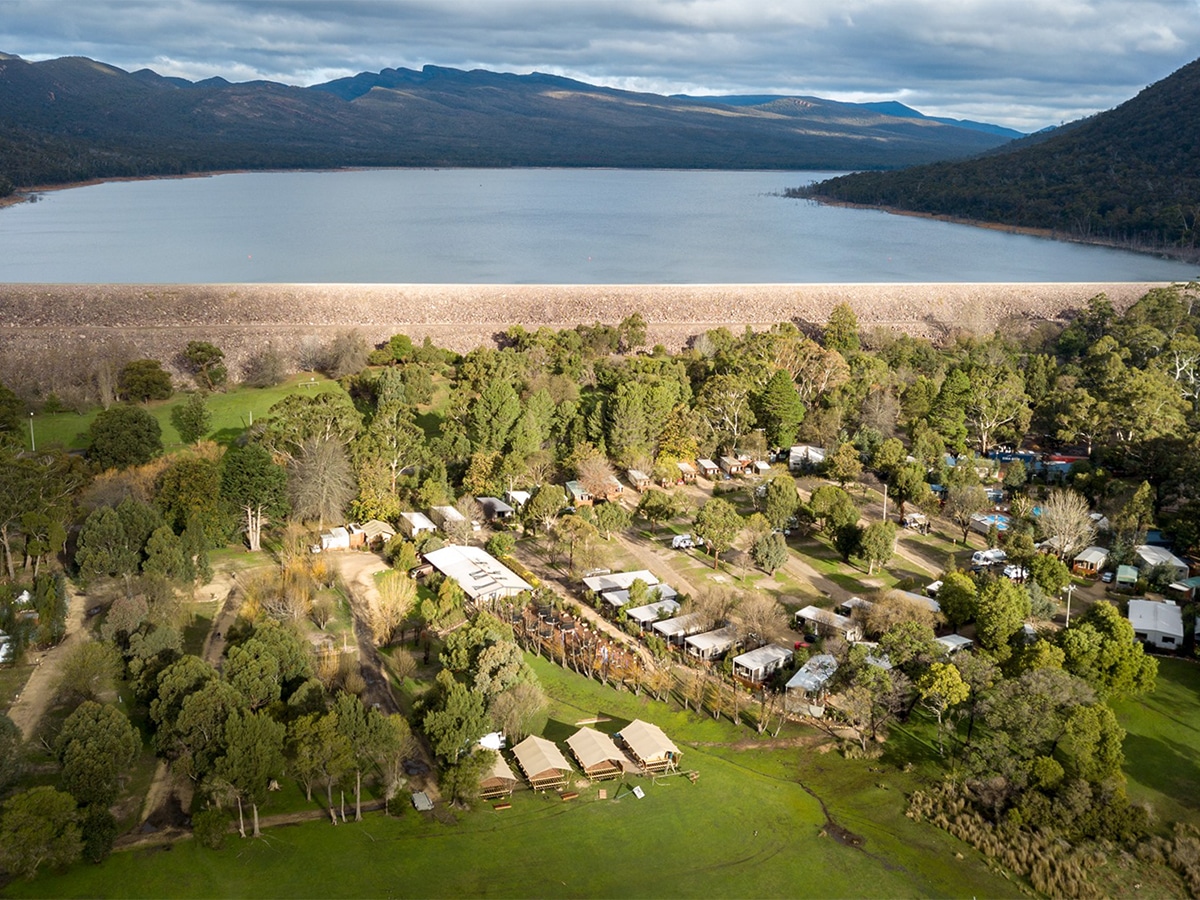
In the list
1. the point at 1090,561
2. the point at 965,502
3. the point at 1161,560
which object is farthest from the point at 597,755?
the point at 1161,560

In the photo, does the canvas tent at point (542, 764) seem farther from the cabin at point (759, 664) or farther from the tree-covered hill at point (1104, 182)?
the tree-covered hill at point (1104, 182)

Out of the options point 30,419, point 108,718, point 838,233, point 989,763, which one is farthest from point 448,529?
point 838,233

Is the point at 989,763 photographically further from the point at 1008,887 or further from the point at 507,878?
the point at 507,878

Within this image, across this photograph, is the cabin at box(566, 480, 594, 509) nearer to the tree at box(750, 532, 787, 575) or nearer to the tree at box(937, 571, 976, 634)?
the tree at box(750, 532, 787, 575)

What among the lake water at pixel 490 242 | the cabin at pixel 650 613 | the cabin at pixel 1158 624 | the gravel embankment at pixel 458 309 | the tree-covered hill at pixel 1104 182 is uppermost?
the tree-covered hill at pixel 1104 182

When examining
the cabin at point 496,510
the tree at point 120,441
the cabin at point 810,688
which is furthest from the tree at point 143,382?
the cabin at point 810,688

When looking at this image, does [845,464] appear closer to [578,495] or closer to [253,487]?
[578,495]
